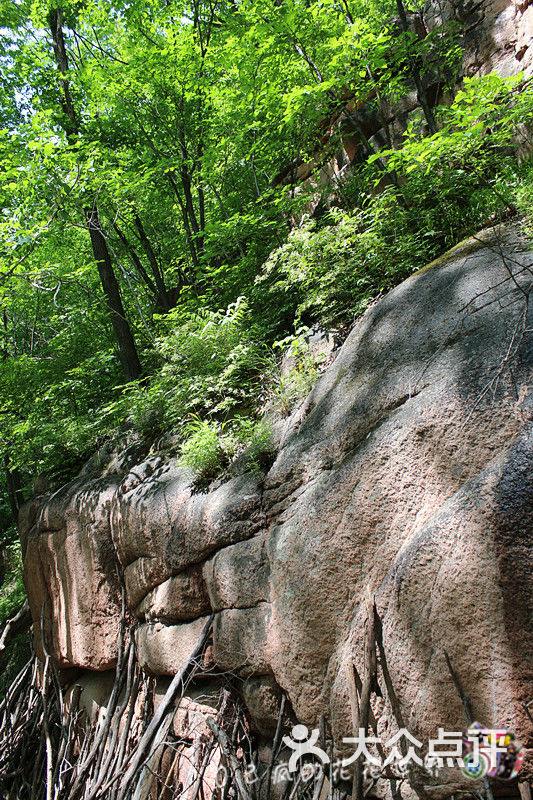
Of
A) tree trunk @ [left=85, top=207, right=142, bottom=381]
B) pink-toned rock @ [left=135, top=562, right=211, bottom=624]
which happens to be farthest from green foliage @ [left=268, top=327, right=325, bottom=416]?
tree trunk @ [left=85, top=207, right=142, bottom=381]

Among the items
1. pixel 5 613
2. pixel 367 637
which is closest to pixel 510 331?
pixel 367 637

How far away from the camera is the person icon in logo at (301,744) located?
323cm

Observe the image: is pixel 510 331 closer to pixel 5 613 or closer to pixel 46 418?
pixel 46 418

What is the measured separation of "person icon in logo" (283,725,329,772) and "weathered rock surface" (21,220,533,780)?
17 cm

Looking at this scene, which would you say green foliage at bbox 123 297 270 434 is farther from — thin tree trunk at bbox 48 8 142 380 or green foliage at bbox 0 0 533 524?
thin tree trunk at bbox 48 8 142 380

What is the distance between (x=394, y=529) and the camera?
2.99m

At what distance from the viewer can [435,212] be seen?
15.8ft

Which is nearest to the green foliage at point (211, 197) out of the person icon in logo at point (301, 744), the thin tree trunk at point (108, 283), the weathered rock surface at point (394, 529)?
the thin tree trunk at point (108, 283)

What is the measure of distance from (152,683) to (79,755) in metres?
1.98

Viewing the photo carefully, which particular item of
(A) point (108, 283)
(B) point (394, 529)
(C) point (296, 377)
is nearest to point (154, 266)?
(A) point (108, 283)

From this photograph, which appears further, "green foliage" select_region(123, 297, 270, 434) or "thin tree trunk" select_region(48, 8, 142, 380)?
"thin tree trunk" select_region(48, 8, 142, 380)

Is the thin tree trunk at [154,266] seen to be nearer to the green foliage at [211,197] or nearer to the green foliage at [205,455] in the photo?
the green foliage at [211,197]

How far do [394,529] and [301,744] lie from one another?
5.64 feet

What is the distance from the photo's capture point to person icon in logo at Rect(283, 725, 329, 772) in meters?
3.23
